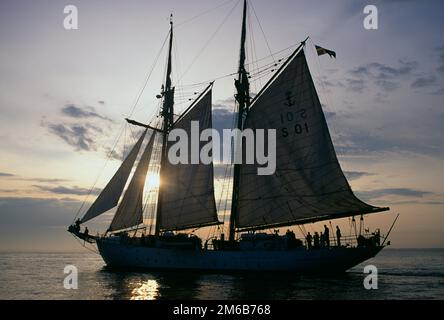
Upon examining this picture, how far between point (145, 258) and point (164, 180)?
980 centimetres

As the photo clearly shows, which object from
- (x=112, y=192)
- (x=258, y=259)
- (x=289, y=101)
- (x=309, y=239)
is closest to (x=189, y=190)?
(x=112, y=192)

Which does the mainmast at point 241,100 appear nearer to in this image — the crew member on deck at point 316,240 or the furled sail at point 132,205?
the crew member on deck at point 316,240

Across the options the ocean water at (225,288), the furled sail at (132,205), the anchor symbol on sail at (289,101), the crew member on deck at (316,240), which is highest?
the anchor symbol on sail at (289,101)

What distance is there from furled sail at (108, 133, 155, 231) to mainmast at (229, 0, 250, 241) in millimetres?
11803

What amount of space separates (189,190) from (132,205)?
7.78m

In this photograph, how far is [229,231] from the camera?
49469 millimetres

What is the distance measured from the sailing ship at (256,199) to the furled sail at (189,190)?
0.39 ft

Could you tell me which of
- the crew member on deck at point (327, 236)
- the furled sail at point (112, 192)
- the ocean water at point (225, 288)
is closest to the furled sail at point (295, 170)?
the crew member on deck at point (327, 236)

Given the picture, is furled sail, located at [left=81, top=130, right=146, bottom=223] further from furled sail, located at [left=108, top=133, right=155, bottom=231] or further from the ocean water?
the ocean water

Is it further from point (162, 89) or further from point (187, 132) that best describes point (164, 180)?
point (162, 89)

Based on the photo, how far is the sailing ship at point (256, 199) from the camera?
44750mm

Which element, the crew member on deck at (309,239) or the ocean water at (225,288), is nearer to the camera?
the ocean water at (225,288)

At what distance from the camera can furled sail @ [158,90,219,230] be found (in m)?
50.1
